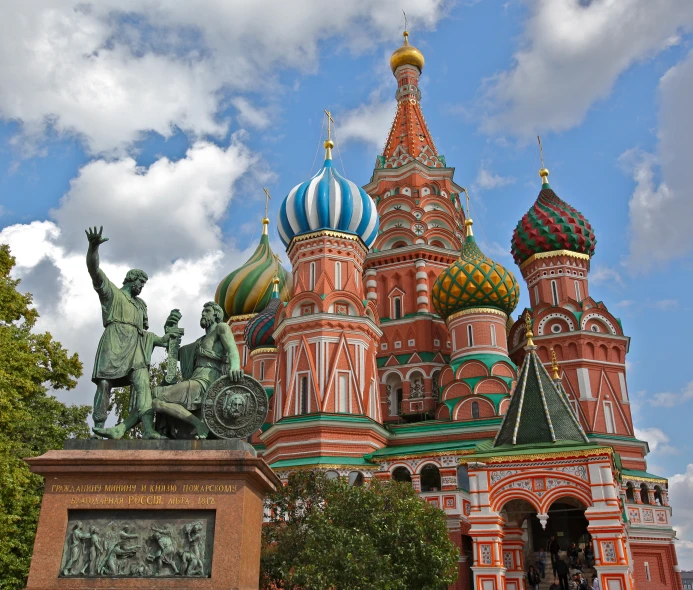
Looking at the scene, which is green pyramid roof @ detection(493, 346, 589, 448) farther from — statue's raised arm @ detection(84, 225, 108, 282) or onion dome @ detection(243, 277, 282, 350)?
onion dome @ detection(243, 277, 282, 350)

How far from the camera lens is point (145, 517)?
8.43 metres

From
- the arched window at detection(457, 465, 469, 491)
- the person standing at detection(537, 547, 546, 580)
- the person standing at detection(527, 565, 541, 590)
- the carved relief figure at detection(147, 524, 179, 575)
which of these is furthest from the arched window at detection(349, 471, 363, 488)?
the carved relief figure at detection(147, 524, 179, 575)

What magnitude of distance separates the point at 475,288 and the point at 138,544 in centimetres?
2234

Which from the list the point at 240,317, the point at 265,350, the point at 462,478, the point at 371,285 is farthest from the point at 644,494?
the point at 240,317

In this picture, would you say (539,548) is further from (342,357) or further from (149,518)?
(149,518)

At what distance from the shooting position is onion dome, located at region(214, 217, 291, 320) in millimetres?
38594

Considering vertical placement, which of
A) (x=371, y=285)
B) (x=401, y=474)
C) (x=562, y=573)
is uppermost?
(x=371, y=285)

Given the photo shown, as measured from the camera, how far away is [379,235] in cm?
3559

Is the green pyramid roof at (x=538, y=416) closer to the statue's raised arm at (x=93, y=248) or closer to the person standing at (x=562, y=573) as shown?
the person standing at (x=562, y=573)

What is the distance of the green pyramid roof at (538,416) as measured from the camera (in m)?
18.3

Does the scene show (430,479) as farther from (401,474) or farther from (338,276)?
(338,276)

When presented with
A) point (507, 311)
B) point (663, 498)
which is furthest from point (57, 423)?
point (663, 498)

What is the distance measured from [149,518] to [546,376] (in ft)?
45.8

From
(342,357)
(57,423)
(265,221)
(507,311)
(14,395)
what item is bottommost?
(14,395)
